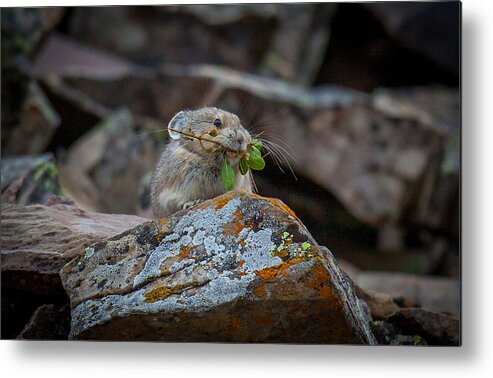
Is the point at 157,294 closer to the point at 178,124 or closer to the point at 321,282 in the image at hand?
the point at 321,282

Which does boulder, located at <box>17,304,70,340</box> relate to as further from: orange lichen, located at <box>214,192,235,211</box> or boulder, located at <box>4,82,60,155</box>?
boulder, located at <box>4,82,60,155</box>

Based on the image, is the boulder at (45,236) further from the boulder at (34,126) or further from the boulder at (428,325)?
the boulder at (428,325)

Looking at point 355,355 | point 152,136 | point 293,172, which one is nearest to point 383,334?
point 355,355

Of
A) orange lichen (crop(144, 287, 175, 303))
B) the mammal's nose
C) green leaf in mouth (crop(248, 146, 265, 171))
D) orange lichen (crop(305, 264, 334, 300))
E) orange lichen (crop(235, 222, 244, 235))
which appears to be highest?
the mammal's nose

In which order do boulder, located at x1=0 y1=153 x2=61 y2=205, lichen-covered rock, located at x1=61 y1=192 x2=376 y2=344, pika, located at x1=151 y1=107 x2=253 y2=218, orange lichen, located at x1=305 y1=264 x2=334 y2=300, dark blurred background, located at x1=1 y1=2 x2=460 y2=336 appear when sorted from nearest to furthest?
orange lichen, located at x1=305 y1=264 x2=334 y2=300
lichen-covered rock, located at x1=61 y1=192 x2=376 y2=344
pika, located at x1=151 y1=107 x2=253 y2=218
boulder, located at x1=0 y1=153 x2=61 y2=205
dark blurred background, located at x1=1 y1=2 x2=460 y2=336

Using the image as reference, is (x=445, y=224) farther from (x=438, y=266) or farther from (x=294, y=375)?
(x=294, y=375)

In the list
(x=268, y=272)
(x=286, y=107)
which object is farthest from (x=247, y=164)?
(x=286, y=107)

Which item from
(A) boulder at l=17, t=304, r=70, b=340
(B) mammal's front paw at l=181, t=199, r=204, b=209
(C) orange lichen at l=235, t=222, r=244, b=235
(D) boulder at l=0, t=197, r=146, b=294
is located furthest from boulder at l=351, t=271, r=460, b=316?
(A) boulder at l=17, t=304, r=70, b=340

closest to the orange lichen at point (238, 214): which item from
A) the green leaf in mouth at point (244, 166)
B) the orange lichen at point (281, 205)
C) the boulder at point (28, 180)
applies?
the orange lichen at point (281, 205)
